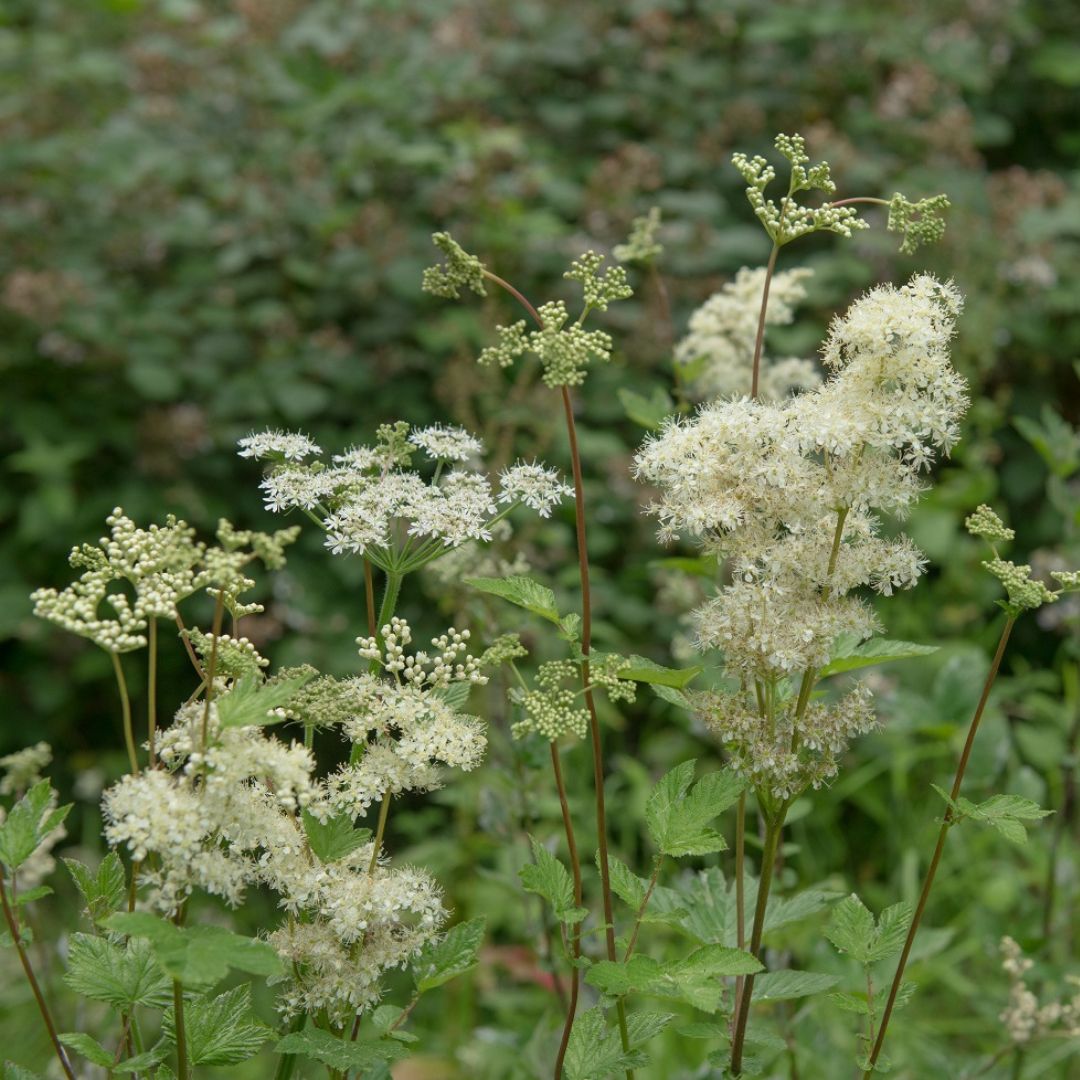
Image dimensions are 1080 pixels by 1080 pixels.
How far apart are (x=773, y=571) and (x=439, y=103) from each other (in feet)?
12.0

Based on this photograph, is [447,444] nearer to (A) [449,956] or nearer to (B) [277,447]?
→ (B) [277,447]

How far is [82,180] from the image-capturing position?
167 inches

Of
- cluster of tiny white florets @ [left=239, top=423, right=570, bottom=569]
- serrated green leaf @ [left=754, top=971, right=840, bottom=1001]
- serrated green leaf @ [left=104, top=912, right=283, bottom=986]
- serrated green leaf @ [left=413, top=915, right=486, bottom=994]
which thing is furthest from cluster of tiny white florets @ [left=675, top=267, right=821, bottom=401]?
serrated green leaf @ [left=104, top=912, right=283, bottom=986]

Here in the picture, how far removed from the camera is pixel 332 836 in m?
1.16

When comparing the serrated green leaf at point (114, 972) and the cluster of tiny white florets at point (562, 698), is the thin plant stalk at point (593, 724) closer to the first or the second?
the cluster of tiny white florets at point (562, 698)

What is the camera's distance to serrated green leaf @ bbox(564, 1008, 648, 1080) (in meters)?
1.24

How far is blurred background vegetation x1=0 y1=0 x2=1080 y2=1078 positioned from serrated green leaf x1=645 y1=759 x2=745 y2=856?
1.93 m

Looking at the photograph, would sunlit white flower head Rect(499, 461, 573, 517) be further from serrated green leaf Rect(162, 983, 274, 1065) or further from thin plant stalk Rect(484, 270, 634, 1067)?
serrated green leaf Rect(162, 983, 274, 1065)

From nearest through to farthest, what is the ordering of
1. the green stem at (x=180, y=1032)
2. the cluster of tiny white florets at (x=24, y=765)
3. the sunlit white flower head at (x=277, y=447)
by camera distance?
the green stem at (x=180, y=1032)
the sunlit white flower head at (x=277, y=447)
the cluster of tiny white florets at (x=24, y=765)

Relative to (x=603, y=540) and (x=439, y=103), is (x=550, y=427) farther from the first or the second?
(x=439, y=103)

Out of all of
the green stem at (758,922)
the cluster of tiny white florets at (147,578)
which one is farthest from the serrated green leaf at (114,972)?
the green stem at (758,922)

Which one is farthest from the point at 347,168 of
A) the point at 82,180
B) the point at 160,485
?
the point at 160,485

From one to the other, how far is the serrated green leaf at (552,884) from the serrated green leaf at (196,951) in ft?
1.01

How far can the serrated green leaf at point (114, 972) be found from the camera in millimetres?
1198
